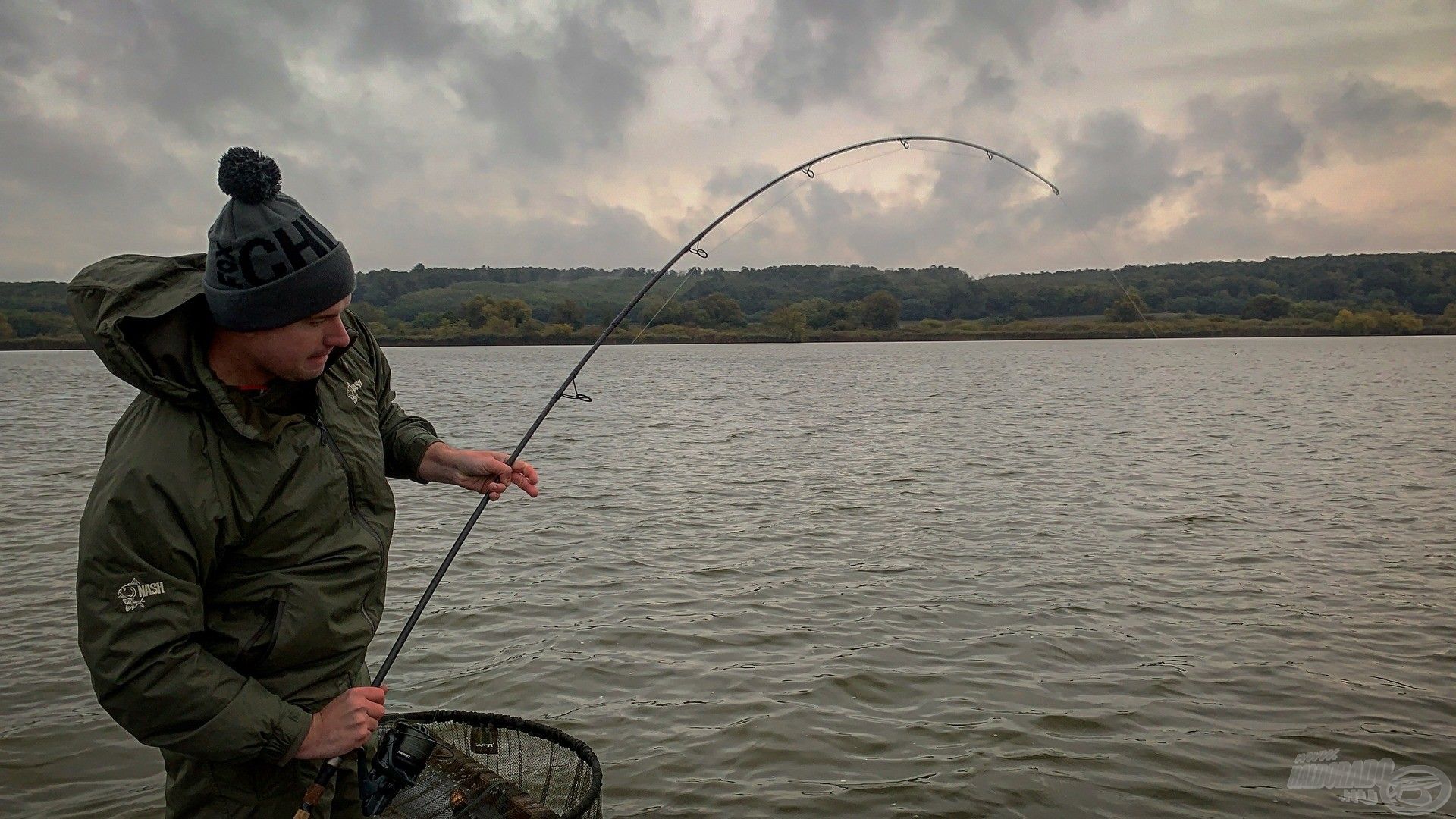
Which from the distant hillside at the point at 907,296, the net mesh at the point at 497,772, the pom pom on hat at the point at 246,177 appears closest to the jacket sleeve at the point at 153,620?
the pom pom on hat at the point at 246,177

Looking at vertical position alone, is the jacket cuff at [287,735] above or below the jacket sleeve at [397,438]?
below

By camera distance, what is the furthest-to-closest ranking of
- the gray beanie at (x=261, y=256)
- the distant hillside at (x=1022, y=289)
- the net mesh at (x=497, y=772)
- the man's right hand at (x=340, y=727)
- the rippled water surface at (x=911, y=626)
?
the distant hillside at (x=1022, y=289), the rippled water surface at (x=911, y=626), the net mesh at (x=497, y=772), the man's right hand at (x=340, y=727), the gray beanie at (x=261, y=256)

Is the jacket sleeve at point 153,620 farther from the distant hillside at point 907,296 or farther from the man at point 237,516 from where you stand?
the distant hillside at point 907,296

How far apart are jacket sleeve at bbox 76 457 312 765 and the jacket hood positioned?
208 mm

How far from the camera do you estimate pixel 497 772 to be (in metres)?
4.57

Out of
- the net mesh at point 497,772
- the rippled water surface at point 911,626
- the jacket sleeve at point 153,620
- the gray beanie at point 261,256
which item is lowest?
the rippled water surface at point 911,626

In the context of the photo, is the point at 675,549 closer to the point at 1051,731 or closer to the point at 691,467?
the point at 1051,731

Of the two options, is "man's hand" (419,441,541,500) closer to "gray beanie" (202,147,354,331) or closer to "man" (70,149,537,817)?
"man" (70,149,537,817)

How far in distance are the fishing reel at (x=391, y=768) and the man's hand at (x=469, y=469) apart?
2.55 feet

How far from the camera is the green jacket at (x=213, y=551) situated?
226 cm

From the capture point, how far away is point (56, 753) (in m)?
6.00

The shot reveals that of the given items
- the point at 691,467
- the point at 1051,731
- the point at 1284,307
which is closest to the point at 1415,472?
the point at 691,467

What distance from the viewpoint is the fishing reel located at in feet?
10.1

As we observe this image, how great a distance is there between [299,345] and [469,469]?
925 millimetres
